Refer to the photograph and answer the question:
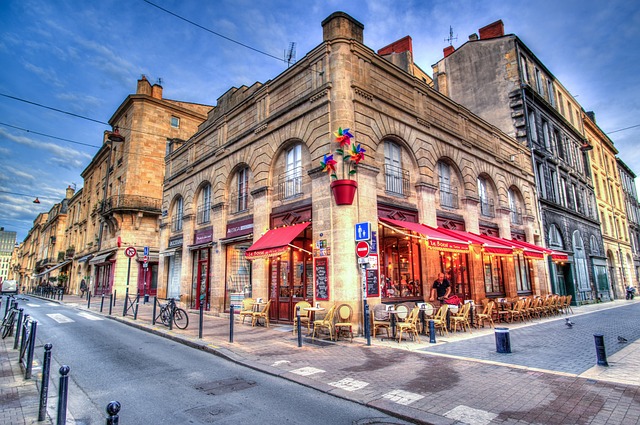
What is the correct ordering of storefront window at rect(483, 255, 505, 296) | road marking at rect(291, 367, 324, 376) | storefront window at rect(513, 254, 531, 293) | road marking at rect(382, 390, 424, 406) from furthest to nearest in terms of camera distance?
storefront window at rect(513, 254, 531, 293) < storefront window at rect(483, 255, 505, 296) < road marking at rect(291, 367, 324, 376) < road marking at rect(382, 390, 424, 406)

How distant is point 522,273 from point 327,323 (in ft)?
47.2

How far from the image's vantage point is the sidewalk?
442cm

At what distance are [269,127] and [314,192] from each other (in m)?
4.37

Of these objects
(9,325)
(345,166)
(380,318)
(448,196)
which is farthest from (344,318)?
(9,325)

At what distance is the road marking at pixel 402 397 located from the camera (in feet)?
15.8

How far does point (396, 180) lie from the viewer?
1319cm

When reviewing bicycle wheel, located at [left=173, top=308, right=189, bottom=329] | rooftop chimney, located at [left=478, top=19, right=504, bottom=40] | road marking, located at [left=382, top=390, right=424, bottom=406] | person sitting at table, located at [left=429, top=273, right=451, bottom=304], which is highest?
rooftop chimney, located at [left=478, top=19, right=504, bottom=40]

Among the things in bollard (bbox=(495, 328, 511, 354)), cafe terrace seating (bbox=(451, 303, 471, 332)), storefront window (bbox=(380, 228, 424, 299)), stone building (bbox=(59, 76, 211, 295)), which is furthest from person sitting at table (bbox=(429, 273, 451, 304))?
stone building (bbox=(59, 76, 211, 295))

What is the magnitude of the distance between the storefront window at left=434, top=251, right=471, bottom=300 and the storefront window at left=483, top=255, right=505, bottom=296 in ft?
6.07

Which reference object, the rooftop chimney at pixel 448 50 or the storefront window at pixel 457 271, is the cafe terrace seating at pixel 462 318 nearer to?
the storefront window at pixel 457 271

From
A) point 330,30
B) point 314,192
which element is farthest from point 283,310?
point 330,30

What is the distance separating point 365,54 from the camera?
41.0 ft

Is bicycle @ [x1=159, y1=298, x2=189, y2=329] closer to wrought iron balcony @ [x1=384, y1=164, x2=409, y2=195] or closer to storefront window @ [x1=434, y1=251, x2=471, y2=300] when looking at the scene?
wrought iron balcony @ [x1=384, y1=164, x2=409, y2=195]

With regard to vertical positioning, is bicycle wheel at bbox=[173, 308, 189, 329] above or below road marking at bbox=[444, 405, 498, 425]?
above
